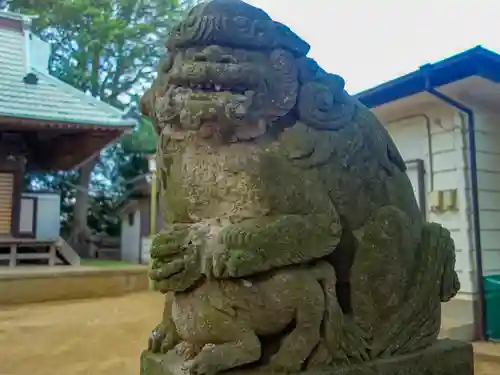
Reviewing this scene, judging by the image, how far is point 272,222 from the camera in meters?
1.46

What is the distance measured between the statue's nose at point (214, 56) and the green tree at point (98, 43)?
13.2 metres

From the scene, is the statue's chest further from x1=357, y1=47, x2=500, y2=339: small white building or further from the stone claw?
x1=357, y1=47, x2=500, y2=339: small white building

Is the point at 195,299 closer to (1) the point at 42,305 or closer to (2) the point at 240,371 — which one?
(2) the point at 240,371

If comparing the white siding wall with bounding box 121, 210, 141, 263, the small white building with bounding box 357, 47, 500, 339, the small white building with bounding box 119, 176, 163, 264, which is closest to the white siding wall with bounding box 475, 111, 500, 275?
the small white building with bounding box 357, 47, 500, 339

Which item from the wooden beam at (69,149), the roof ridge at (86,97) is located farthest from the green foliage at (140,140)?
the roof ridge at (86,97)

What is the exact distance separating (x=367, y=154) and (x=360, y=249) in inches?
12.7

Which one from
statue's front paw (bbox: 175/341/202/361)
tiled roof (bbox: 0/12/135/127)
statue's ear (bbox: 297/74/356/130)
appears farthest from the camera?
tiled roof (bbox: 0/12/135/127)

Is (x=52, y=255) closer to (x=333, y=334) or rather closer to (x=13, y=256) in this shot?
(x=13, y=256)

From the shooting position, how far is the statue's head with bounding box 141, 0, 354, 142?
145cm

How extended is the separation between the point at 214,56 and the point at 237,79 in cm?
10

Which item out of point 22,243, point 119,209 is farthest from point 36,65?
point 119,209

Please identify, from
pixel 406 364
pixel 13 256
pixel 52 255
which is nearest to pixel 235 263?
pixel 406 364

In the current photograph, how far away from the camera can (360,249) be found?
1.61 meters

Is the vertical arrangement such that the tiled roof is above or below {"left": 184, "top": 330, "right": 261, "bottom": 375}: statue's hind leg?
above
